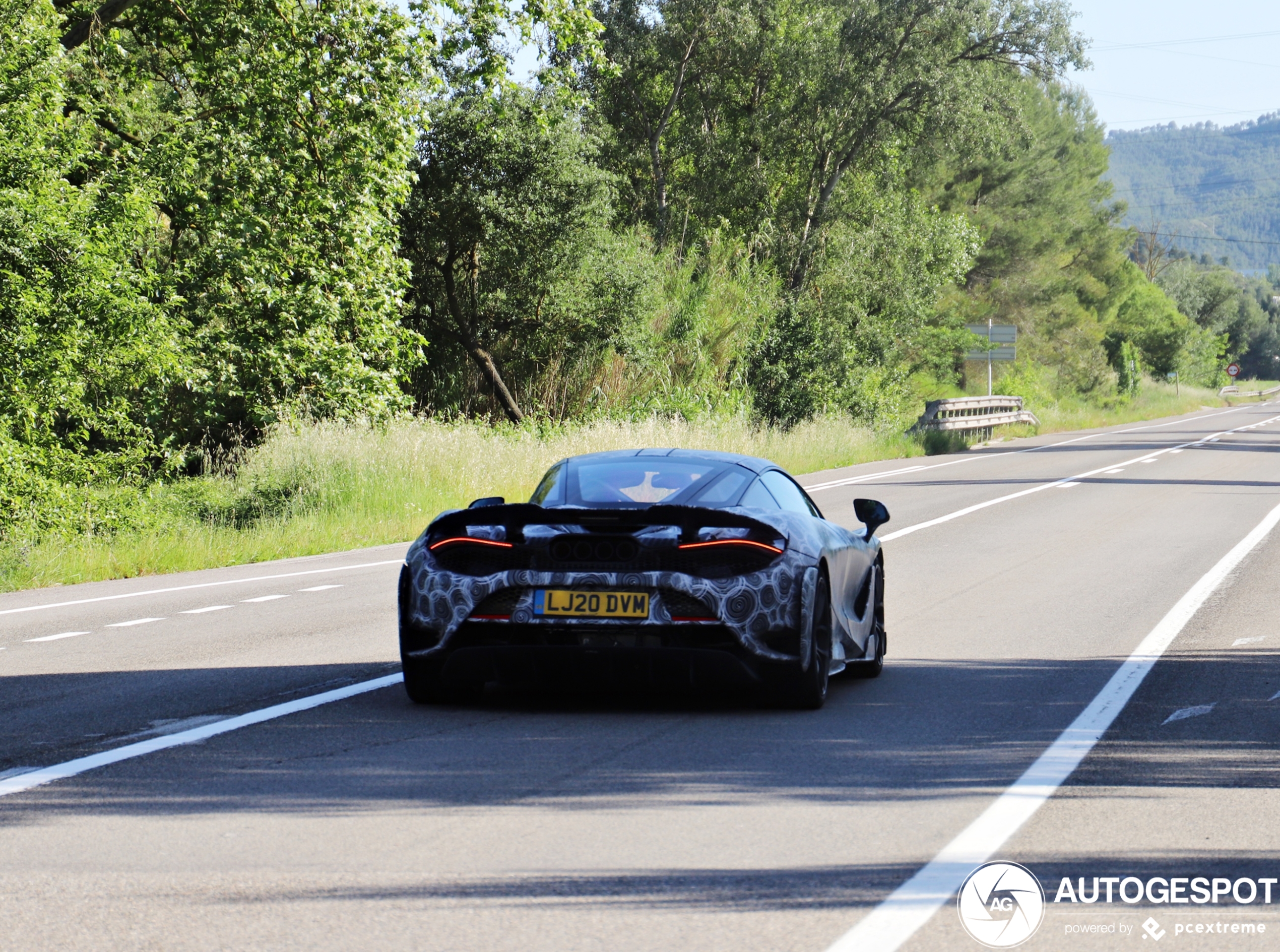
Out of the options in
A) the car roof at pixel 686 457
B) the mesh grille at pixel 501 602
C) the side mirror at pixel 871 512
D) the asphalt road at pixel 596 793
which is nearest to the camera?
the asphalt road at pixel 596 793

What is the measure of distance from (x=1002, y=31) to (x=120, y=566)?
32.7 m

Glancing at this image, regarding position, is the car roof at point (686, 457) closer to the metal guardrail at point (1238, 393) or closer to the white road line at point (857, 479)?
the white road line at point (857, 479)

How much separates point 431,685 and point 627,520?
51.6 inches

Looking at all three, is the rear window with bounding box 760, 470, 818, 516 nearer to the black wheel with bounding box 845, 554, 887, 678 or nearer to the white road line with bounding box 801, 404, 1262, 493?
the black wheel with bounding box 845, 554, 887, 678

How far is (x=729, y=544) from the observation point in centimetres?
702

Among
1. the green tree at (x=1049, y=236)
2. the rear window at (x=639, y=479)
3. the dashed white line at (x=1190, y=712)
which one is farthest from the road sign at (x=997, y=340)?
the rear window at (x=639, y=479)

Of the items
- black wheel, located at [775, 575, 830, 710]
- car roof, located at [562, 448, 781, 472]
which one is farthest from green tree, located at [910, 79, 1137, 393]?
black wheel, located at [775, 575, 830, 710]

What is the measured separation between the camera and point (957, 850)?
4914 mm

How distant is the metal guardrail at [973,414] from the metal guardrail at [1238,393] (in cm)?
7410

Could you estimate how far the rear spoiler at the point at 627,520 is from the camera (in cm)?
701

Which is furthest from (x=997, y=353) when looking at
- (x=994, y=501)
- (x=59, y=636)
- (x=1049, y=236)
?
(x=59, y=636)

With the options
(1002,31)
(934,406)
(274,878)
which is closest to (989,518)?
(274,878)

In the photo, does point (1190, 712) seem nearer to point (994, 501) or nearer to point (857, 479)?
point (994, 501)

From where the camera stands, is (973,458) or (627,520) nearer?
(627,520)
